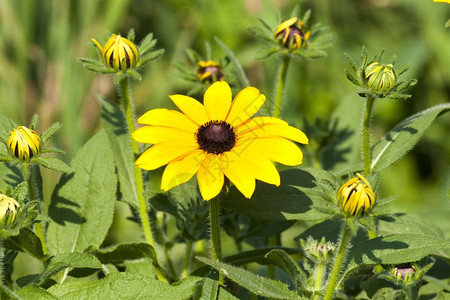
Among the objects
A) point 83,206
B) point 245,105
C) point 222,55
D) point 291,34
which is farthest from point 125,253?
point 222,55

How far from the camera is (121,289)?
4.63 ft

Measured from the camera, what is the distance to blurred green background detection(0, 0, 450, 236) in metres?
3.83

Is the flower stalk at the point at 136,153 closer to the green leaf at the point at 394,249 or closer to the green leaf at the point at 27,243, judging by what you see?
the green leaf at the point at 27,243

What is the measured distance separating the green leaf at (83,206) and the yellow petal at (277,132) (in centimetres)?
37

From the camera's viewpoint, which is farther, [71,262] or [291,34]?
[291,34]

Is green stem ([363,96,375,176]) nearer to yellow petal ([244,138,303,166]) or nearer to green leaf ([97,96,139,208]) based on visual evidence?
yellow petal ([244,138,303,166])

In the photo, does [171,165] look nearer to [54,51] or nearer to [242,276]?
[242,276]

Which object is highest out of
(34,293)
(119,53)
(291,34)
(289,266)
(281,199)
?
(291,34)

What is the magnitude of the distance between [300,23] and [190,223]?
0.54 m

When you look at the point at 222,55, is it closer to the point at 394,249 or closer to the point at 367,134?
the point at 367,134

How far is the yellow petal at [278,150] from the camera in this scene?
1.42 meters

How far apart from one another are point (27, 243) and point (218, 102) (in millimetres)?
483

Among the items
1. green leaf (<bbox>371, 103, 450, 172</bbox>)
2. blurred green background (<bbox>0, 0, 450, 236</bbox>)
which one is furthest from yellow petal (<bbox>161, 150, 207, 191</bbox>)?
blurred green background (<bbox>0, 0, 450, 236</bbox>)

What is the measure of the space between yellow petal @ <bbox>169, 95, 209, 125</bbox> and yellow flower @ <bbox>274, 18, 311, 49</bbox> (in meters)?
0.33
